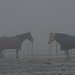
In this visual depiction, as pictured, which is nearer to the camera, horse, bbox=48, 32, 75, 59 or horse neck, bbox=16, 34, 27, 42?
horse, bbox=48, 32, 75, 59

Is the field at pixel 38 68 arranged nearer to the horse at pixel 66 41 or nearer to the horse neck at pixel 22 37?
the horse at pixel 66 41

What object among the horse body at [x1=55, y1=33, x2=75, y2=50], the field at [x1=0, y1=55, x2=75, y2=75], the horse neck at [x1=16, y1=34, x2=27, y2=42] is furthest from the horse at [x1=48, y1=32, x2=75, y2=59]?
the field at [x1=0, y1=55, x2=75, y2=75]

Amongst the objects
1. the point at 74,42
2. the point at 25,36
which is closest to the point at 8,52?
the point at 25,36

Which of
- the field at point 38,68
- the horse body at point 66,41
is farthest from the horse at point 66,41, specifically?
the field at point 38,68

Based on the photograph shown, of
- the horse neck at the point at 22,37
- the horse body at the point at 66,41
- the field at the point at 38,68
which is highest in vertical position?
the horse neck at the point at 22,37

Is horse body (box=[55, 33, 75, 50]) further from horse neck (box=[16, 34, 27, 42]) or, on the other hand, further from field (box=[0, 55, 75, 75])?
field (box=[0, 55, 75, 75])

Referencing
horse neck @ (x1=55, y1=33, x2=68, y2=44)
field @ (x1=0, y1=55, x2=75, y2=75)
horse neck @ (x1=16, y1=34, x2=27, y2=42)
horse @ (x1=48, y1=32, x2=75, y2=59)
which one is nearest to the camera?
field @ (x1=0, y1=55, x2=75, y2=75)

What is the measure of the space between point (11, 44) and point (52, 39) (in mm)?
2733

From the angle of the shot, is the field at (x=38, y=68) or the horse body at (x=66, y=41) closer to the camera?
the field at (x=38, y=68)

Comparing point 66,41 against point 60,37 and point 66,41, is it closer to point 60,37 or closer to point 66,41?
point 66,41

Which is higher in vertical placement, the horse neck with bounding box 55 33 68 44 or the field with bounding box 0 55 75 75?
the horse neck with bounding box 55 33 68 44

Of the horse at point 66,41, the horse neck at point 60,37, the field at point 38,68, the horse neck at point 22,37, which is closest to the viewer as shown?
the field at point 38,68

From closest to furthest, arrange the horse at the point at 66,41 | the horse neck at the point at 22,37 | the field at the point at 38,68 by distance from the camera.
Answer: the field at the point at 38,68 → the horse at the point at 66,41 → the horse neck at the point at 22,37

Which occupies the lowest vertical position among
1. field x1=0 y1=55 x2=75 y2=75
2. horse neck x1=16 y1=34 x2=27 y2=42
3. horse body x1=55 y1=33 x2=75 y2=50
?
field x1=0 y1=55 x2=75 y2=75
